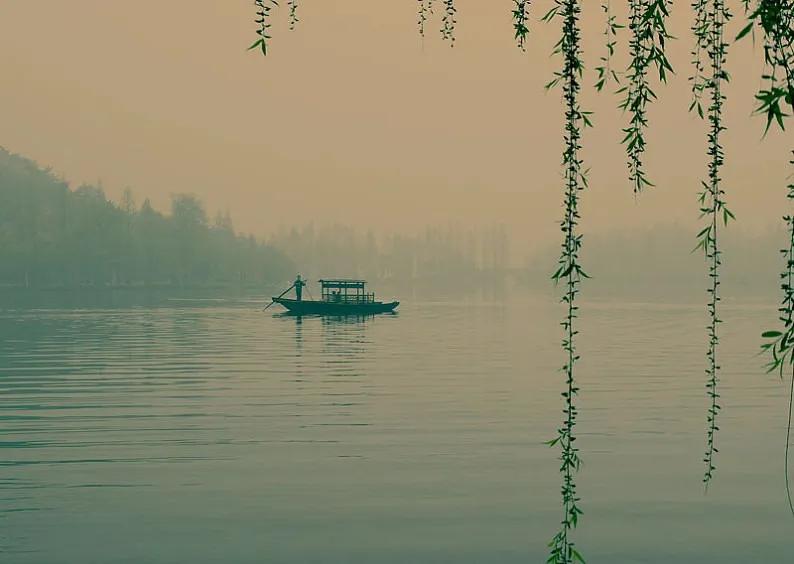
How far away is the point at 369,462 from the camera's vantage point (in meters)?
25.6

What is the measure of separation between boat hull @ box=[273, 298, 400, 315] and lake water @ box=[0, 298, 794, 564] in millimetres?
50056

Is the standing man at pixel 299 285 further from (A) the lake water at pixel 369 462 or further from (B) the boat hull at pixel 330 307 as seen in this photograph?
(A) the lake water at pixel 369 462

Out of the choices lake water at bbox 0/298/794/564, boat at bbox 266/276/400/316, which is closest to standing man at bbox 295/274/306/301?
boat at bbox 266/276/400/316

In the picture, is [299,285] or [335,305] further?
[299,285]

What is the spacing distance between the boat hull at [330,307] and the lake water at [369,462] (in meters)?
50.1

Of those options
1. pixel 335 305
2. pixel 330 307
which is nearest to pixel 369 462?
pixel 335 305

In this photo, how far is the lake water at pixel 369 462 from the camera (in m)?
18.2

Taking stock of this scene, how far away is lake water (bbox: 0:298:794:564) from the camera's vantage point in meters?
18.2

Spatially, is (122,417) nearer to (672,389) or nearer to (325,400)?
(325,400)

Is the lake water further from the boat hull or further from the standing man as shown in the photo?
the standing man

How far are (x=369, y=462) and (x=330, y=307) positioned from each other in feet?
277

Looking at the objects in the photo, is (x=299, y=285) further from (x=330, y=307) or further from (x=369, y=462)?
(x=369, y=462)

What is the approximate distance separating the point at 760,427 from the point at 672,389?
1144 cm

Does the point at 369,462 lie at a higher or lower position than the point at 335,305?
lower
